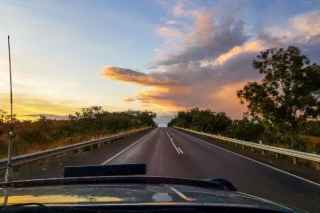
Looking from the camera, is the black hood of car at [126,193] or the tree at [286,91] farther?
the tree at [286,91]

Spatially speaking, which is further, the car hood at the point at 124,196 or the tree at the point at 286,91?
the tree at the point at 286,91

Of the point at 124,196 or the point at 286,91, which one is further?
the point at 286,91

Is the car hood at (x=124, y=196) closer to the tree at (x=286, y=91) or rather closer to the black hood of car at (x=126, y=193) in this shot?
the black hood of car at (x=126, y=193)

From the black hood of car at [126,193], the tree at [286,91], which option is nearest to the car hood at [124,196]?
the black hood of car at [126,193]

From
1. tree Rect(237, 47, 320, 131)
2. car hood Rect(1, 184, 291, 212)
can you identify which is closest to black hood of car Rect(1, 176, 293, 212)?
car hood Rect(1, 184, 291, 212)

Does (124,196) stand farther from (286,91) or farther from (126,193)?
(286,91)

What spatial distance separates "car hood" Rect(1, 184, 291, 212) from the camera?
115 inches

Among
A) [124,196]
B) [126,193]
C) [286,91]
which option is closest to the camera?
[124,196]

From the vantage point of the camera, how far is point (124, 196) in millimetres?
3066

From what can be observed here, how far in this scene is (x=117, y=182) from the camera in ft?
12.8

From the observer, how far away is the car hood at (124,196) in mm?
2912

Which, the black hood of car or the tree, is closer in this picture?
the black hood of car

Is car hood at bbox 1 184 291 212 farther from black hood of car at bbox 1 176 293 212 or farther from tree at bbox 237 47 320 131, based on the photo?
tree at bbox 237 47 320 131

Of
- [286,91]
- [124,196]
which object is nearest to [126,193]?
[124,196]
